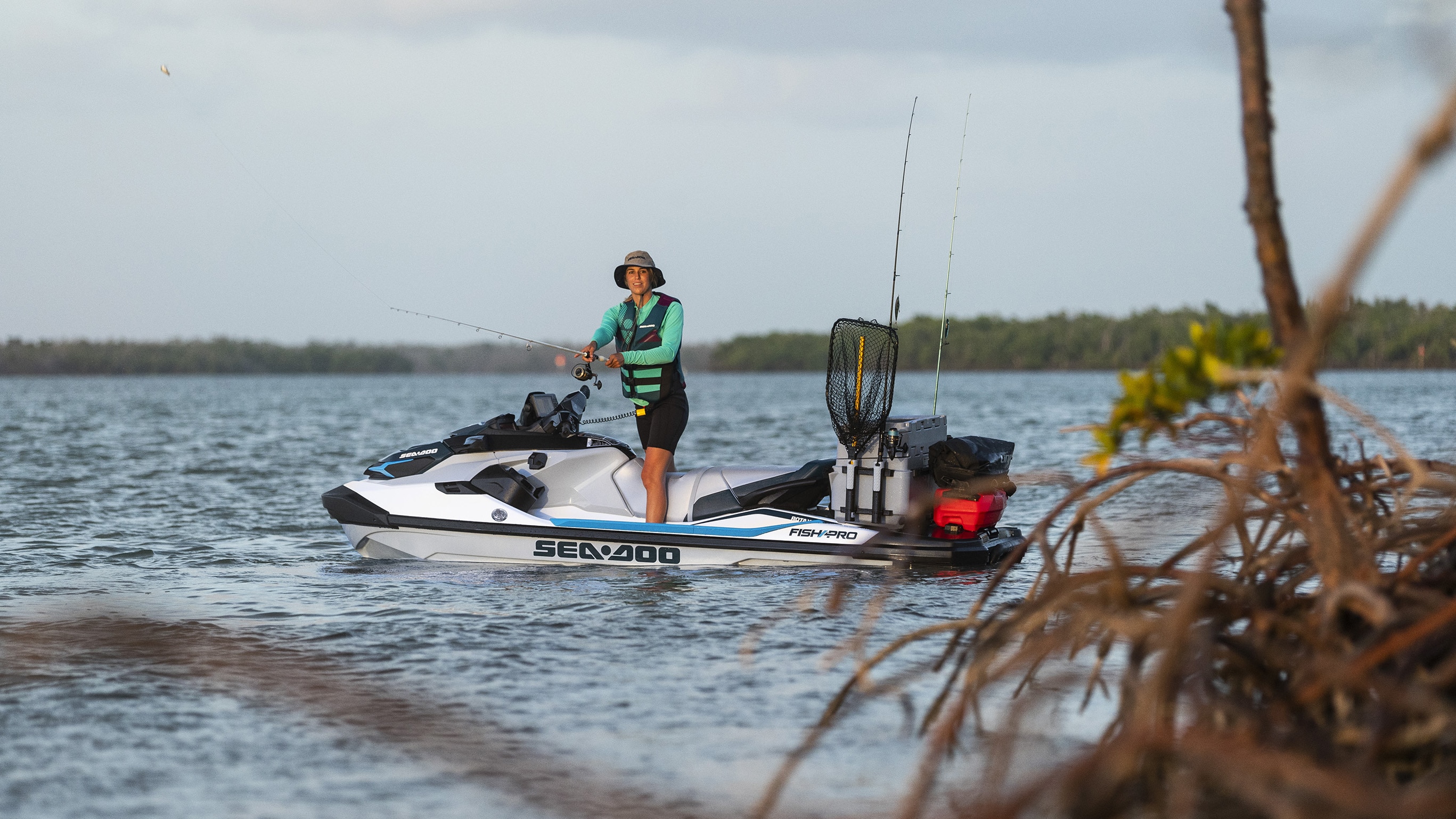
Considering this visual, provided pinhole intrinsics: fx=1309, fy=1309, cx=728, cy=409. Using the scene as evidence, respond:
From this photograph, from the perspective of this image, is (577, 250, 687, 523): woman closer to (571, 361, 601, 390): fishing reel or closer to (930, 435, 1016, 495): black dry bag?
(571, 361, 601, 390): fishing reel

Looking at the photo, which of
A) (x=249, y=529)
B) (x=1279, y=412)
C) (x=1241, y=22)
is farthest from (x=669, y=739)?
(x=249, y=529)

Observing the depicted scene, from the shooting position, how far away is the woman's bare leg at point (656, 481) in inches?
325

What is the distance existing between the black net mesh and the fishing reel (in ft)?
4.80

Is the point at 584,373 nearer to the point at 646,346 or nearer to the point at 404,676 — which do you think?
the point at 646,346

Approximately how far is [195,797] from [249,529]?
771 cm

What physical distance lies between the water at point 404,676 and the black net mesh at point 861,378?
94 cm

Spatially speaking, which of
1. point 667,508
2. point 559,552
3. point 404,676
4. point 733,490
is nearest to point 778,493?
point 733,490

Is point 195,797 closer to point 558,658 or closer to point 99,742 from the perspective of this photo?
point 99,742

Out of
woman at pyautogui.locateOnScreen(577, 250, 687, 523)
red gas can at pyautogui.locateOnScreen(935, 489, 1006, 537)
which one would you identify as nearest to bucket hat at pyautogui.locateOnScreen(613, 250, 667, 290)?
woman at pyautogui.locateOnScreen(577, 250, 687, 523)

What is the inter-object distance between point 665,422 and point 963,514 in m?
1.93

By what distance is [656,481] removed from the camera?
27.2 ft

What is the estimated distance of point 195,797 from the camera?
14.3 feet

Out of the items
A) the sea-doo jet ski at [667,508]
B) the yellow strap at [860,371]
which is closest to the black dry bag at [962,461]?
the sea-doo jet ski at [667,508]

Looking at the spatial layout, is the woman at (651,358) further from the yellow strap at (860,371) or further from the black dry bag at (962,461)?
the black dry bag at (962,461)
